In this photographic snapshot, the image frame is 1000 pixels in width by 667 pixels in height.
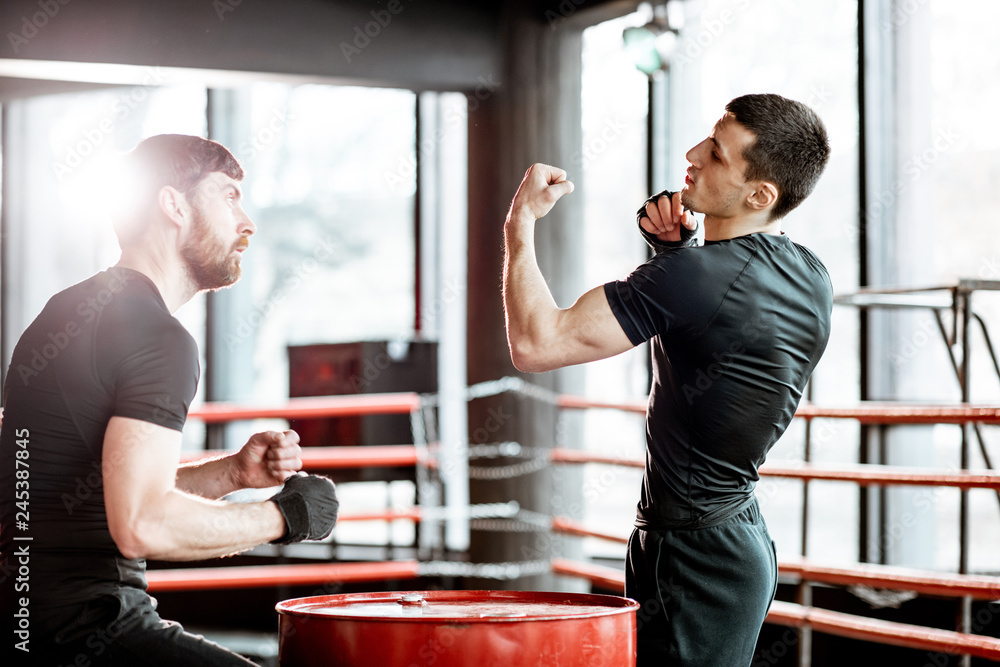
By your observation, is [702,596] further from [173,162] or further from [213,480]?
[173,162]

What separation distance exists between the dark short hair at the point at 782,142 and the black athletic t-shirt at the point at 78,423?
3.55 ft

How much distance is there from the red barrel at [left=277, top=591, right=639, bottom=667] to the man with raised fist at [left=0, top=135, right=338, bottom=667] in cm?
19

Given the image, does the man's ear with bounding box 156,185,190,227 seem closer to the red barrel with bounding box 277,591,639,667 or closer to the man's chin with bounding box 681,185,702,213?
the red barrel with bounding box 277,591,639,667

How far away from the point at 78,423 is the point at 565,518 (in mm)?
3315

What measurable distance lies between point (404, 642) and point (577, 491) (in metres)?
3.50

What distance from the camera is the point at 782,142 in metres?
1.89

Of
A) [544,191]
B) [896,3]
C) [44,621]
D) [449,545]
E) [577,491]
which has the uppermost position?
[896,3]

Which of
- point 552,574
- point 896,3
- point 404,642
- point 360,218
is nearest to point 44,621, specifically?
point 404,642

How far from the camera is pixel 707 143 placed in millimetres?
1965

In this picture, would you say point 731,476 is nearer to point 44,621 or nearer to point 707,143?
point 707,143

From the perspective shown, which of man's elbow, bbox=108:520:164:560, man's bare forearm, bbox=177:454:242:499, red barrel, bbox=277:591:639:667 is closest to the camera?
red barrel, bbox=277:591:639:667

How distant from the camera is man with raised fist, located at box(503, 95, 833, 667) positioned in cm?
178

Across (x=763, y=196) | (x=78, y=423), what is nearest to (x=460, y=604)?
(x=78, y=423)

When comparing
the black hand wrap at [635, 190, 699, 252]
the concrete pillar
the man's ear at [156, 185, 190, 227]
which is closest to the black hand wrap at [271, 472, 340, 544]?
the man's ear at [156, 185, 190, 227]
